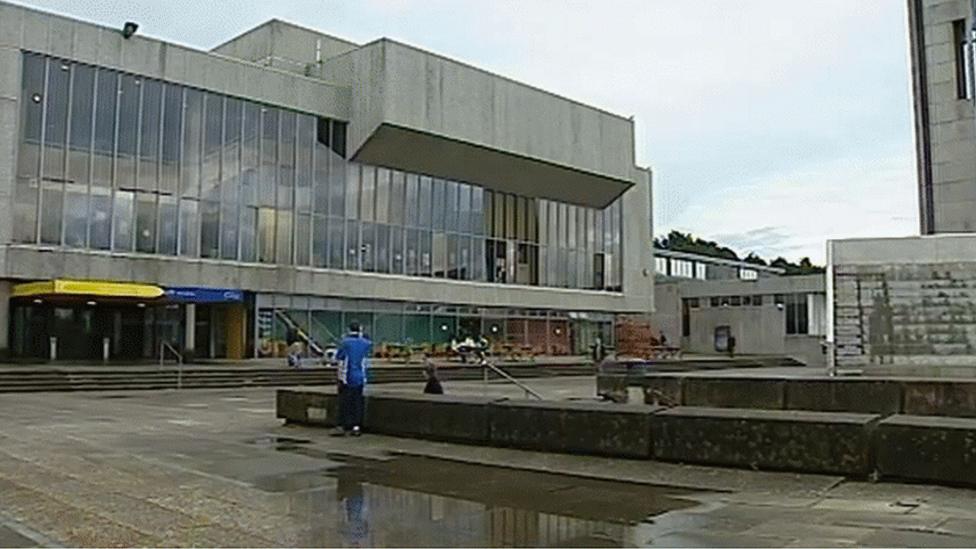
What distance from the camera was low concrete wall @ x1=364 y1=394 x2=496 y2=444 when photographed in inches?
488

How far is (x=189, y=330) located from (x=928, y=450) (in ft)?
124

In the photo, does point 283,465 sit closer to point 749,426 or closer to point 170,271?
point 749,426

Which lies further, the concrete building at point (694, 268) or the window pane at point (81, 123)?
the concrete building at point (694, 268)

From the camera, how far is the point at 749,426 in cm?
1000

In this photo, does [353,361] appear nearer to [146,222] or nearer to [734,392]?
[734,392]

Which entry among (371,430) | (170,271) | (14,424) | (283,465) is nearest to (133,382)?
(170,271)

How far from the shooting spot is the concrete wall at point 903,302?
86.0 feet

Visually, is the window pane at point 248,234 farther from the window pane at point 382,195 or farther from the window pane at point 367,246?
the window pane at point 382,195

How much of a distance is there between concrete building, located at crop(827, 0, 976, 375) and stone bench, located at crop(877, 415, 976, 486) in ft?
46.9

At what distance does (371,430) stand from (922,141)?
36255 millimetres

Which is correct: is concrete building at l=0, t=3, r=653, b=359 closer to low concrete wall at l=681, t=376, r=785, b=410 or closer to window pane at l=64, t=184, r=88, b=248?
window pane at l=64, t=184, r=88, b=248

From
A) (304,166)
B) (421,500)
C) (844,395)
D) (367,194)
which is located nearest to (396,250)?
(367,194)

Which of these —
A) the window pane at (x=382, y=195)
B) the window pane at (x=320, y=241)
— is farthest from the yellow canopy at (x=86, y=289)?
the window pane at (x=382, y=195)

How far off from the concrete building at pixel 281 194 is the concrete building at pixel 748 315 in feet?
26.3
